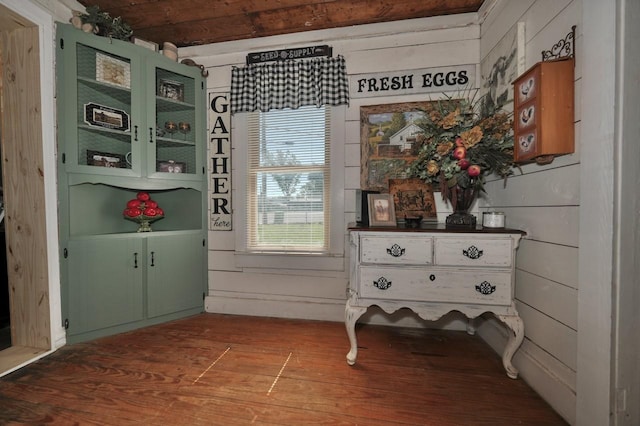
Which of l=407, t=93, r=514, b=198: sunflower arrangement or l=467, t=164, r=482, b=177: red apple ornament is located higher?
l=407, t=93, r=514, b=198: sunflower arrangement

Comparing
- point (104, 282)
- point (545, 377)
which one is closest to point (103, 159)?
point (104, 282)

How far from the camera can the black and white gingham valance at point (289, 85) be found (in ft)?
7.87

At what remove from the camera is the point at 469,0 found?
2094 mm

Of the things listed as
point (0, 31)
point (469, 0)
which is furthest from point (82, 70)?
point (469, 0)

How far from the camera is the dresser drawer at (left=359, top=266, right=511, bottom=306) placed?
153 centimetres

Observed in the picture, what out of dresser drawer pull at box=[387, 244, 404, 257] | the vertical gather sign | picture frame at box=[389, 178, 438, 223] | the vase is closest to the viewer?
dresser drawer pull at box=[387, 244, 404, 257]

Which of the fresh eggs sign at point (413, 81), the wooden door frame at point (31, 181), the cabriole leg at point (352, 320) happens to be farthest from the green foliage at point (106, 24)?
the cabriole leg at point (352, 320)

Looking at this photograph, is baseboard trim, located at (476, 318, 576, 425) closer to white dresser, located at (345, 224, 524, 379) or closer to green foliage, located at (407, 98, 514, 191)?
white dresser, located at (345, 224, 524, 379)

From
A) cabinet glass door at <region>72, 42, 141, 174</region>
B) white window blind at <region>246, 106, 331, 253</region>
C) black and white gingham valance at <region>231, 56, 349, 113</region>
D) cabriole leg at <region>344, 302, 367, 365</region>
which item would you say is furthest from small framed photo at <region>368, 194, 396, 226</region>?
cabinet glass door at <region>72, 42, 141, 174</region>

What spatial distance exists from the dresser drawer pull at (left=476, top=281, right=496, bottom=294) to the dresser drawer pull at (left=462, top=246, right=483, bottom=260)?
158 mm

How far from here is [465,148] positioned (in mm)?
1655

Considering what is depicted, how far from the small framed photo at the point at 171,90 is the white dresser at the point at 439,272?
7.31 feet

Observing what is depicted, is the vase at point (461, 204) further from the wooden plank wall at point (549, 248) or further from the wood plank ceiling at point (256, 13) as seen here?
the wood plank ceiling at point (256, 13)

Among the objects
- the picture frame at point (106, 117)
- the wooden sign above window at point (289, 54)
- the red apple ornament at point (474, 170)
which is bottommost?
the red apple ornament at point (474, 170)
